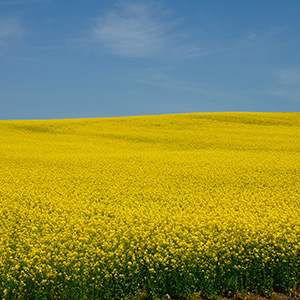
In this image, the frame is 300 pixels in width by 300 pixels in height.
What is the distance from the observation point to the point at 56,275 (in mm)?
6719

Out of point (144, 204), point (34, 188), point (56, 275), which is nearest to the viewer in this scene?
point (56, 275)

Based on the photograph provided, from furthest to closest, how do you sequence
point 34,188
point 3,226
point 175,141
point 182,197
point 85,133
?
point 85,133 → point 175,141 → point 34,188 → point 182,197 → point 3,226

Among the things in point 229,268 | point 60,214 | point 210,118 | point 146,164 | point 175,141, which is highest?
point 210,118

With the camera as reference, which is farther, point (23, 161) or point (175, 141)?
point (175, 141)

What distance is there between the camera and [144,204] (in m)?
11.9

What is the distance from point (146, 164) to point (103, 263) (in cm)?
1257

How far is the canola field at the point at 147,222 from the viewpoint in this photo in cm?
704

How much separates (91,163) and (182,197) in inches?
312

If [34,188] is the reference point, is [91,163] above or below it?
above

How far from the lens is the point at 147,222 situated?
9461mm

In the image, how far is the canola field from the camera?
704 cm

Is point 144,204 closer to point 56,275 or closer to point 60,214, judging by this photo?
point 60,214

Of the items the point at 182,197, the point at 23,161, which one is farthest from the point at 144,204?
the point at 23,161

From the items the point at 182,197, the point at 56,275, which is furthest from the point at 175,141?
the point at 56,275
